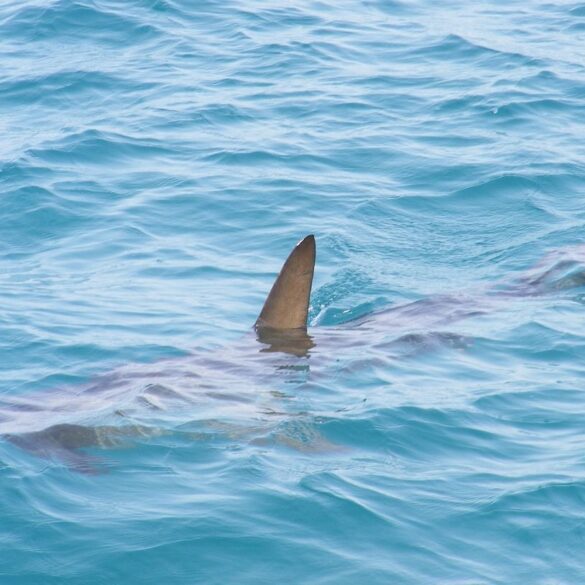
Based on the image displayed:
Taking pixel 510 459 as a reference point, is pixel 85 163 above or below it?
above

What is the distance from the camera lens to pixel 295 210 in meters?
12.3

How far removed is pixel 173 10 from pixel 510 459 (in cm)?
1412

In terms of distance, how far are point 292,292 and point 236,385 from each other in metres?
0.91

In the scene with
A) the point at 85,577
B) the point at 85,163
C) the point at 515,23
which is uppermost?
the point at 515,23

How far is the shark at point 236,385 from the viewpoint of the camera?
736 cm

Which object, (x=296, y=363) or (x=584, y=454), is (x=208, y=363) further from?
(x=584, y=454)

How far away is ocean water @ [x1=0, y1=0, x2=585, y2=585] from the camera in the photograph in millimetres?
6238

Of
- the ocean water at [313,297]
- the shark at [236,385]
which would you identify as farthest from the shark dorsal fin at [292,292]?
the ocean water at [313,297]

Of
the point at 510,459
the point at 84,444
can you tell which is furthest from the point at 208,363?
the point at 510,459

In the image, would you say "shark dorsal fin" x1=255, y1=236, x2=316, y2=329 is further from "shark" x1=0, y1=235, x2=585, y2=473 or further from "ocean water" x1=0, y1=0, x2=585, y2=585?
"ocean water" x1=0, y1=0, x2=585, y2=585

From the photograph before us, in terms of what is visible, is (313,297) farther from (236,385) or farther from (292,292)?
(236,385)

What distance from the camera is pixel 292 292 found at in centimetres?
869

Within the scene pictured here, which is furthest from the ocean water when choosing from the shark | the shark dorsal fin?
the shark dorsal fin

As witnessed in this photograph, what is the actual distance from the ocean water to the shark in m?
0.03
